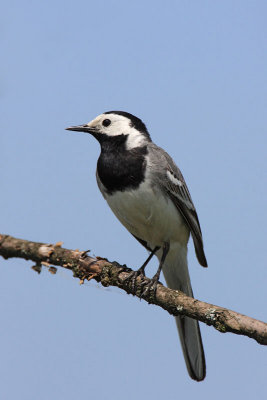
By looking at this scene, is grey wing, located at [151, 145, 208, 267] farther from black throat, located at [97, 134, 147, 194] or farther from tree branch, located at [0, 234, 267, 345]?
tree branch, located at [0, 234, 267, 345]

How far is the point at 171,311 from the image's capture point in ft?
16.1

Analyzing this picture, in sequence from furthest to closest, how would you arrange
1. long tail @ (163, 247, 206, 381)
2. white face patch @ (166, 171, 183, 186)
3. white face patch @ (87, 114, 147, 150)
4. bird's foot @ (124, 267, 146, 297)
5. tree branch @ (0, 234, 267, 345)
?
1. white face patch @ (87, 114, 147, 150)
2. white face patch @ (166, 171, 183, 186)
3. long tail @ (163, 247, 206, 381)
4. bird's foot @ (124, 267, 146, 297)
5. tree branch @ (0, 234, 267, 345)

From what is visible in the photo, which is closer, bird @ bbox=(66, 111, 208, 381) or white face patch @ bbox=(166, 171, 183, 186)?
bird @ bbox=(66, 111, 208, 381)

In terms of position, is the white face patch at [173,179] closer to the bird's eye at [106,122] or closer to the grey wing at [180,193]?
the grey wing at [180,193]

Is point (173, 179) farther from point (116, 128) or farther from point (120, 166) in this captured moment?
point (116, 128)

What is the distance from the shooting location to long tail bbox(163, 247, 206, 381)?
6.23 metres

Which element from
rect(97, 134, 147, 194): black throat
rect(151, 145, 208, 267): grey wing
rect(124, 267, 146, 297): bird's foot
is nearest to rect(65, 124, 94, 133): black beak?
rect(97, 134, 147, 194): black throat

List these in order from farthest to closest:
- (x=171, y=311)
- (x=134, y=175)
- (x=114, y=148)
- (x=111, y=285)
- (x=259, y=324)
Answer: (x=114, y=148) < (x=134, y=175) < (x=111, y=285) < (x=171, y=311) < (x=259, y=324)

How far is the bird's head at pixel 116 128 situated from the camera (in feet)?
22.0

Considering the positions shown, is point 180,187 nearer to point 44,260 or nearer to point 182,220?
point 182,220

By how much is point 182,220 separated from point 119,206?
2.93ft

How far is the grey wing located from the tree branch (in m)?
1.20

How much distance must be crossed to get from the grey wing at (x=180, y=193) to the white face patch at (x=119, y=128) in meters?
0.24

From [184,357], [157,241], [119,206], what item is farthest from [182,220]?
[184,357]
